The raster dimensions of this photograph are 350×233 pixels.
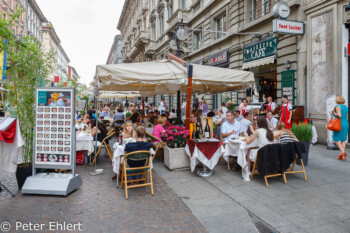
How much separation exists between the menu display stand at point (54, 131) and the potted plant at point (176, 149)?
2.30 meters

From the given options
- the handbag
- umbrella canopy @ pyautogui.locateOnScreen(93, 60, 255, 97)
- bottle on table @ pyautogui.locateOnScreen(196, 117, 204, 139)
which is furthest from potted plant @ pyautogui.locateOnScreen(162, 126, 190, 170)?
the handbag

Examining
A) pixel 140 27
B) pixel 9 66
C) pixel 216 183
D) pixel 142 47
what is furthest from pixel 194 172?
pixel 140 27

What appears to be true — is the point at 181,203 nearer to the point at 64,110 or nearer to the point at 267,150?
the point at 267,150

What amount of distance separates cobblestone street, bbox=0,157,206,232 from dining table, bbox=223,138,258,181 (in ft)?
5.65

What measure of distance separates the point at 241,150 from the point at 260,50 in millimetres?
8766

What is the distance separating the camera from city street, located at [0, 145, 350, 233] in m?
3.50

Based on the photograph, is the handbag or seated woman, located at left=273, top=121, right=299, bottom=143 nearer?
seated woman, located at left=273, top=121, right=299, bottom=143

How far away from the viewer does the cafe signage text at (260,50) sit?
1191cm

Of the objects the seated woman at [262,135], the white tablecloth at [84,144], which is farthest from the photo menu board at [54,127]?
the seated woman at [262,135]

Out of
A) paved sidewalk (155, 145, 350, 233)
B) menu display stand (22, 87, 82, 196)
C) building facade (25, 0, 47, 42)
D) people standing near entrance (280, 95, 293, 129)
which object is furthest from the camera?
building facade (25, 0, 47, 42)

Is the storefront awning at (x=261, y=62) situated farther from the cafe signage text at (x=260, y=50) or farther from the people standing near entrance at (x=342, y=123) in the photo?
the people standing near entrance at (x=342, y=123)

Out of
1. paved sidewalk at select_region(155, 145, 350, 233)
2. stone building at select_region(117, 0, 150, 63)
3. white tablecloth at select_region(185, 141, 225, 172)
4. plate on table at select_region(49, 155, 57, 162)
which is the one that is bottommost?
paved sidewalk at select_region(155, 145, 350, 233)

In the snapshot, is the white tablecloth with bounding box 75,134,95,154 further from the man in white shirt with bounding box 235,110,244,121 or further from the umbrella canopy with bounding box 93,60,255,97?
the man in white shirt with bounding box 235,110,244,121

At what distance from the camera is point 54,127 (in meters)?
4.87
